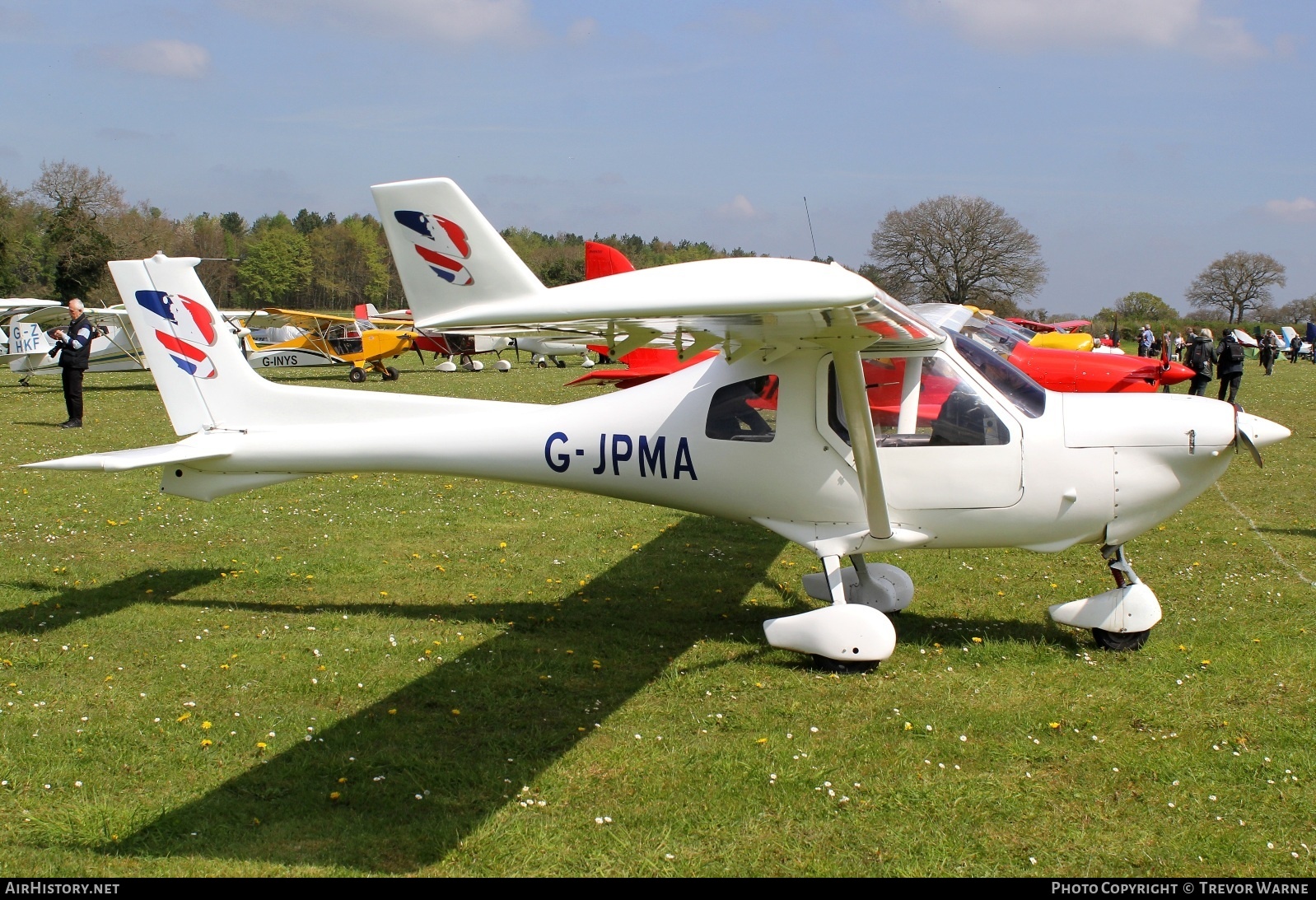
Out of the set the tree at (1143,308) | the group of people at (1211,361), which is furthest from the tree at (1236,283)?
the group of people at (1211,361)

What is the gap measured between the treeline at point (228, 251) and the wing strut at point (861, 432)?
28236 millimetres

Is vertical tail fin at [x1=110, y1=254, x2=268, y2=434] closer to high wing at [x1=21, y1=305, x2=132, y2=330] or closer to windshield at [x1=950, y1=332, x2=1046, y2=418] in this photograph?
windshield at [x1=950, y1=332, x2=1046, y2=418]

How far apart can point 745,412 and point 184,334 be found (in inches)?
157

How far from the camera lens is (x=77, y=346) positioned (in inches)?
663

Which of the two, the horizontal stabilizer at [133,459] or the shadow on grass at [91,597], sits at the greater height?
the horizontal stabilizer at [133,459]

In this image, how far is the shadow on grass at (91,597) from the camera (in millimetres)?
6547

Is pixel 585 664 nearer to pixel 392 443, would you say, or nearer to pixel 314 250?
pixel 392 443

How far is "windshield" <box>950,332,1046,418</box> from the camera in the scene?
5961 millimetres

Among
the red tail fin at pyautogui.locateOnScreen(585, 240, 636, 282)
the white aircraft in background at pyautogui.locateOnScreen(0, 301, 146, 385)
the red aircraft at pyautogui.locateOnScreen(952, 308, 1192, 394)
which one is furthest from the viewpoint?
the white aircraft in background at pyautogui.locateOnScreen(0, 301, 146, 385)

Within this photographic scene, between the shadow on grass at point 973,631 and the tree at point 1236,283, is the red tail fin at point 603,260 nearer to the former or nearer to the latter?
the shadow on grass at point 973,631

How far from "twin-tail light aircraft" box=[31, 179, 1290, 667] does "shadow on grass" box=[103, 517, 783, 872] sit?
3.07 ft

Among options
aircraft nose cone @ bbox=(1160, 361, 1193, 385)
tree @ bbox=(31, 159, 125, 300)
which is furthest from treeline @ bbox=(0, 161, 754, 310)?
aircraft nose cone @ bbox=(1160, 361, 1193, 385)

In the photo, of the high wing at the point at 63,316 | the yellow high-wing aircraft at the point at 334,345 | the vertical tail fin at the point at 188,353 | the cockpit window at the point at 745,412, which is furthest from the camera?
the yellow high-wing aircraft at the point at 334,345

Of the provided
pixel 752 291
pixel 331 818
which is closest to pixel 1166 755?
pixel 752 291
